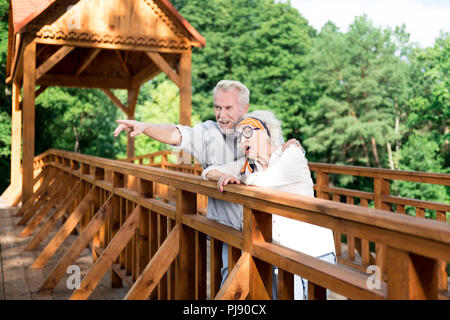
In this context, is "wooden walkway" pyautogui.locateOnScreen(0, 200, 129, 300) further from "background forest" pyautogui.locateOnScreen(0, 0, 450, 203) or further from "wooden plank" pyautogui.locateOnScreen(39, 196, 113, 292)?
"background forest" pyautogui.locateOnScreen(0, 0, 450, 203)

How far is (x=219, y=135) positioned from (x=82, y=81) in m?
13.6

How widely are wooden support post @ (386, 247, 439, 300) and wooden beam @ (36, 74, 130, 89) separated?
50.5 feet

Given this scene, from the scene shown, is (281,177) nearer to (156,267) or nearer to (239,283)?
(239,283)

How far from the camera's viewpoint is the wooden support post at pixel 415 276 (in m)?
1.62

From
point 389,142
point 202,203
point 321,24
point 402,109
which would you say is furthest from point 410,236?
point 321,24

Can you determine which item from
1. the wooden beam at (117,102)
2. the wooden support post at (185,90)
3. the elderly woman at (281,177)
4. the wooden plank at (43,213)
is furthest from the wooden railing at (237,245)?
the wooden beam at (117,102)

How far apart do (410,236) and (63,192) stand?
7.70 metres

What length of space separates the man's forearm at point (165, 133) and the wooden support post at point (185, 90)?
6.95 metres

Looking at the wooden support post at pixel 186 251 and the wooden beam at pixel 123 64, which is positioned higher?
the wooden beam at pixel 123 64

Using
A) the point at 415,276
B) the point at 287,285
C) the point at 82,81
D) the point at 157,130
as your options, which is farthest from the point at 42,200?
the point at 415,276

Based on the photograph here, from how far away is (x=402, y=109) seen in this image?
125ft

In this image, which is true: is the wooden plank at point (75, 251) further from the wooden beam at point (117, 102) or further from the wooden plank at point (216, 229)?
the wooden beam at point (117, 102)

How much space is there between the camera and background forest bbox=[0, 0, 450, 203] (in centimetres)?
3384

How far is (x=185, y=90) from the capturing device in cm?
1062
